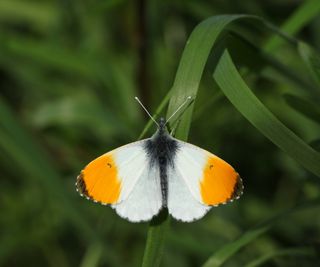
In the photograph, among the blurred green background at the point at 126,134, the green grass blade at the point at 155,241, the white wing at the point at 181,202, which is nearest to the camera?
the green grass blade at the point at 155,241

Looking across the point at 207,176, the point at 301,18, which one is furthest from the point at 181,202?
the point at 301,18

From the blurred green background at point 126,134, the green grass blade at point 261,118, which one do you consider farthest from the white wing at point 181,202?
the blurred green background at point 126,134

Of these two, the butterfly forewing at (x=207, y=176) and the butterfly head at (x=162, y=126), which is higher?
the butterfly head at (x=162, y=126)

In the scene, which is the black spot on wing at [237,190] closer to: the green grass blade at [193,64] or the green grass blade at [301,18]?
the green grass blade at [193,64]

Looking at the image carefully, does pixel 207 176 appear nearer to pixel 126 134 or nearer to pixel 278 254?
pixel 278 254

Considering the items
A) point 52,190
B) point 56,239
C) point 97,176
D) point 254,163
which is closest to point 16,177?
point 56,239

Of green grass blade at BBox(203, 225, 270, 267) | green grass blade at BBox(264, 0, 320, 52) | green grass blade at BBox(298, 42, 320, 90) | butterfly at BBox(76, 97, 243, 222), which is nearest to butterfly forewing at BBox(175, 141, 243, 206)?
butterfly at BBox(76, 97, 243, 222)

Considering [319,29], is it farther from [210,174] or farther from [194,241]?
[210,174]
